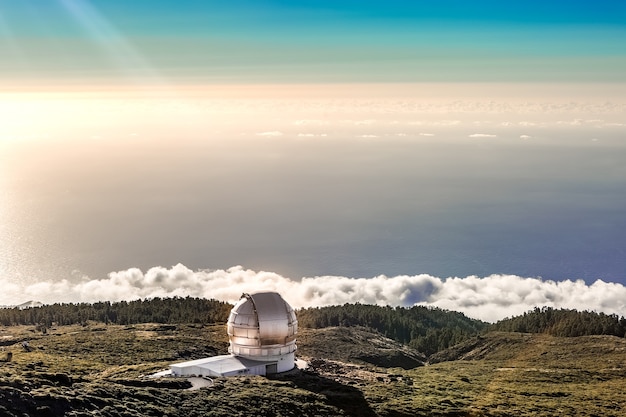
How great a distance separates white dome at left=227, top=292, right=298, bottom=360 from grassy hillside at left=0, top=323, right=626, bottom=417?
241 centimetres

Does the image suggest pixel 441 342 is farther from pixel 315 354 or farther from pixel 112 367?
pixel 112 367

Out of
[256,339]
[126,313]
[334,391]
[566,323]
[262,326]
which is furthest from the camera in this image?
[126,313]

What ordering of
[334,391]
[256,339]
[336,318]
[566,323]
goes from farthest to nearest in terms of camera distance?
1. [336,318]
2. [566,323]
3. [256,339]
4. [334,391]

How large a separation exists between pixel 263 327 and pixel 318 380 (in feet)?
17.7

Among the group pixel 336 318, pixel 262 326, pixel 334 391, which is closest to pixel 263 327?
pixel 262 326

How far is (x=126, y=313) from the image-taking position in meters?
112

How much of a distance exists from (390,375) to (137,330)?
35945 mm

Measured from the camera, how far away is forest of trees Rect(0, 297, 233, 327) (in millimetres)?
107188

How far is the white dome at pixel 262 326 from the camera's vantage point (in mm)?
47594

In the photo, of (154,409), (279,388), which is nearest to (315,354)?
(279,388)

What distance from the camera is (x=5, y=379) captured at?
3544cm

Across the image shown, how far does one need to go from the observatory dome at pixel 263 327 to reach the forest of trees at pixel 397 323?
61.4 metres

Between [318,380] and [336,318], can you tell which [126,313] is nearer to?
[336,318]

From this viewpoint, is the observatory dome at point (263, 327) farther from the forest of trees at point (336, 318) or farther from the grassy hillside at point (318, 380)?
the forest of trees at point (336, 318)
